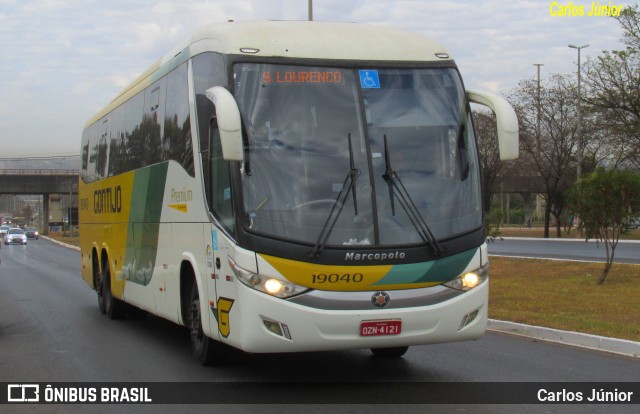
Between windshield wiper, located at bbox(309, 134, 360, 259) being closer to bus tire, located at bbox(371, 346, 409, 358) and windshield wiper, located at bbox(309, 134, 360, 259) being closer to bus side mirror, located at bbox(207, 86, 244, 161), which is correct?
bus side mirror, located at bbox(207, 86, 244, 161)

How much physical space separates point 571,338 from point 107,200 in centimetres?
794

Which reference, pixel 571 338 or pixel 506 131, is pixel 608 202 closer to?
pixel 571 338

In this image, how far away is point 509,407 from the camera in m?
7.38

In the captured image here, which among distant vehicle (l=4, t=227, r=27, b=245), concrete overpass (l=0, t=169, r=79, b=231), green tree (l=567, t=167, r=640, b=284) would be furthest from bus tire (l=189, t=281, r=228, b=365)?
concrete overpass (l=0, t=169, r=79, b=231)

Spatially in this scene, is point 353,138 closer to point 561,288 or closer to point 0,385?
point 0,385

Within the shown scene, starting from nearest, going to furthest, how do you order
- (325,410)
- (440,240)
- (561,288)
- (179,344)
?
1. (325,410)
2. (440,240)
3. (179,344)
4. (561,288)

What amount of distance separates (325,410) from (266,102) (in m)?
2.86

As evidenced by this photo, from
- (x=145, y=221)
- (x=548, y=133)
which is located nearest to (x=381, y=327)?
(x=145, y=221)

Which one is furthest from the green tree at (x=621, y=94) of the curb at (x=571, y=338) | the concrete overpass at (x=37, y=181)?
the concrete overpass at (x=37, y=181)

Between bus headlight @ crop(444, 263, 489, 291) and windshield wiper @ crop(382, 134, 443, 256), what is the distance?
0.33 m

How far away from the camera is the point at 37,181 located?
3625 inches

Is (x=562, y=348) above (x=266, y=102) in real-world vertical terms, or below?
below

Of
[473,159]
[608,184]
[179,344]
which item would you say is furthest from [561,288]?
[473,159]

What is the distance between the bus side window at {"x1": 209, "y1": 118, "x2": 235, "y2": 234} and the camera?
26.6ft
